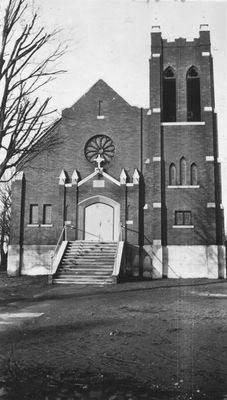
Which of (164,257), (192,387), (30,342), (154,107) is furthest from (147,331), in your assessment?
(154,107)

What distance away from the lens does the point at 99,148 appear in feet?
85.3

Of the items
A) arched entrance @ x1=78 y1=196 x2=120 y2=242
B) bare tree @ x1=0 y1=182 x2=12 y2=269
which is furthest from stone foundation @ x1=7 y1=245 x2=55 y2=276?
bare tree @ x1=0 y1=182 x2=12 y2=269

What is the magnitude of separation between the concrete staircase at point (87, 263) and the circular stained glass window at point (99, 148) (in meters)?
5.27

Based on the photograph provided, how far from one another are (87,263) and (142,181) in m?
6.23

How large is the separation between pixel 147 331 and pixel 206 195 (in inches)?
638

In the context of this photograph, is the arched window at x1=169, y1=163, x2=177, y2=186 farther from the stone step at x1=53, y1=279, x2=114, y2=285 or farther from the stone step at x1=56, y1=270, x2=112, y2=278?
the stone step at x1=53, y1=279, x2=114, y2=285

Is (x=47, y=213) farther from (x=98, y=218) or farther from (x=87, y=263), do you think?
(x=87, y=263)

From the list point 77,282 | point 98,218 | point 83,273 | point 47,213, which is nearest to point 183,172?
point 98,218

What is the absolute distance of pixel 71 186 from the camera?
2534 centimetres

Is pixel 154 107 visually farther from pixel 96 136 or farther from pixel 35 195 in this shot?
pixel 35 195

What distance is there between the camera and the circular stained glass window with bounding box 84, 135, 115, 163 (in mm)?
25953

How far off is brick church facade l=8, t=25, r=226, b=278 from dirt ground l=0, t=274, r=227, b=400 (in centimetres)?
999

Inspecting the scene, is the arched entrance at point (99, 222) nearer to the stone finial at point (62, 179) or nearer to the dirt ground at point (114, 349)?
the stone finial at point (62, 179)

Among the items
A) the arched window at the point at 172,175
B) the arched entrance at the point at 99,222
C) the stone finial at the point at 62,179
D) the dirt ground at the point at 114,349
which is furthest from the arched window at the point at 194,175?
the dirt ground at the point at 114,349
